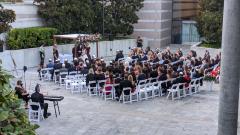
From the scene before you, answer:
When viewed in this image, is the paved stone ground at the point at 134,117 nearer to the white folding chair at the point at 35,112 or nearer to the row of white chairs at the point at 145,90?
the white folding chair at the point at 35,112

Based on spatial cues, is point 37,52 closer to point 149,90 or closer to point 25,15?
point 25,15

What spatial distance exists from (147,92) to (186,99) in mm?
1734

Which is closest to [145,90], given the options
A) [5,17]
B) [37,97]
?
[37,97]

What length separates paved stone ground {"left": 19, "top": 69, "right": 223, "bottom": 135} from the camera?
14422 millimetres

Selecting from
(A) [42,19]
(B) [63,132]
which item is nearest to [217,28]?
(A) [42,19]

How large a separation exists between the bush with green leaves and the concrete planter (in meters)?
22.4

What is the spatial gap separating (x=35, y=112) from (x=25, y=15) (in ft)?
57.7

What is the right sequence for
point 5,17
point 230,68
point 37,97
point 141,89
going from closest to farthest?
point 230,68 → point 37,97 → point 141,89 → point 5,17

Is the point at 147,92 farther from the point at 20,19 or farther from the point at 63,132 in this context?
the point at 20,19

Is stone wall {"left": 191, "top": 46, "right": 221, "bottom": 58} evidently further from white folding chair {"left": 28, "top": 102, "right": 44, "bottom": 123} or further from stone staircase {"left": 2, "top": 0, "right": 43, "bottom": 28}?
white folding chair {"left": 28, "top": 102, "right": 44, "bottom": 123}

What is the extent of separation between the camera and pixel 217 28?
111ft

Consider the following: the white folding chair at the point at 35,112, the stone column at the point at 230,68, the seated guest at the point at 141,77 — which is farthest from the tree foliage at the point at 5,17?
the stone column at the point at 230,68

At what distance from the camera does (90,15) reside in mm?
34844

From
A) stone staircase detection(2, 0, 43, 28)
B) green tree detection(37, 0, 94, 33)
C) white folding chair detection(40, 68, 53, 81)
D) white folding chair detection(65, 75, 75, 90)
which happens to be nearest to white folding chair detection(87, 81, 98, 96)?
white folding chair detection(65, 75, 75, 90)
